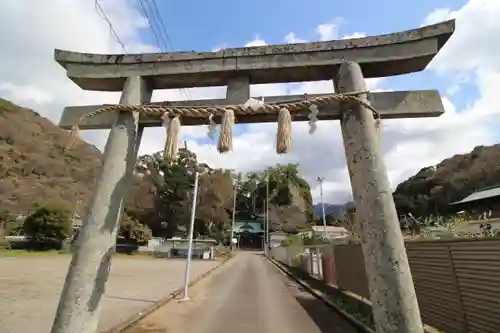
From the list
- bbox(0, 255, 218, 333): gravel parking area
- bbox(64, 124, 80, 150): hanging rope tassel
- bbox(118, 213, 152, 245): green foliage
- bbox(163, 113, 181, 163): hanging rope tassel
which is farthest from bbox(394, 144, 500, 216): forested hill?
bbox(64, 124, 80, 150): hanging rope tassel

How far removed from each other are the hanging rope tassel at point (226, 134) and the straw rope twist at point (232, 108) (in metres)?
0.10

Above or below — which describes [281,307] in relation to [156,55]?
below

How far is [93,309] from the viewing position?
3.59 metres

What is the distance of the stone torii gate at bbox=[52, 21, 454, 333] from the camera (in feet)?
11.0

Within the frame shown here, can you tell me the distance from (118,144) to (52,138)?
106 metres

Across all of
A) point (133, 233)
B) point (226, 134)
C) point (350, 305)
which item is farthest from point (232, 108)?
point (133, 233)

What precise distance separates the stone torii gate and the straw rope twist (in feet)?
0.05

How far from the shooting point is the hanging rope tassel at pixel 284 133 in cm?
376

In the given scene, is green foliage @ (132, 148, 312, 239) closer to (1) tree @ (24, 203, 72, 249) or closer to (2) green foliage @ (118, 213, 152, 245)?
(2) green foliage @ (118, 213, 152, 245)

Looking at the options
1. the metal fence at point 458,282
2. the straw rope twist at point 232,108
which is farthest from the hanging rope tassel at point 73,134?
the metal fence at point 458,282

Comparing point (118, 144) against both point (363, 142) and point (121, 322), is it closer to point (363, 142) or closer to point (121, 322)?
point (363, 142)

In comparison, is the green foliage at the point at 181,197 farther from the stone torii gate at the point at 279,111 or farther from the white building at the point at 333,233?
the stone torii gate at the point at 279,111

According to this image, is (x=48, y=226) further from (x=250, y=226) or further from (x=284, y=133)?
(x=250, y=226)

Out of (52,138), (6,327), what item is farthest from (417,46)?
(52,138)
